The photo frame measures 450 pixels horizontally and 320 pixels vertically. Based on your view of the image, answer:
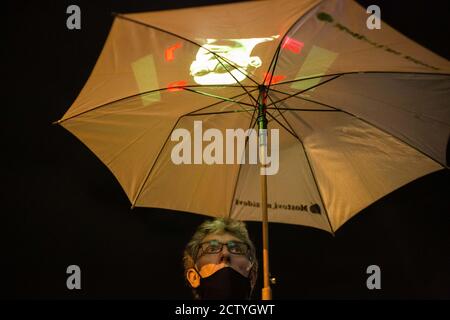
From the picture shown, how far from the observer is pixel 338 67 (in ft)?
7.91

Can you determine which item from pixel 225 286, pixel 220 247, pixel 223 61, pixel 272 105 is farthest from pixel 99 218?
pixel 223 61

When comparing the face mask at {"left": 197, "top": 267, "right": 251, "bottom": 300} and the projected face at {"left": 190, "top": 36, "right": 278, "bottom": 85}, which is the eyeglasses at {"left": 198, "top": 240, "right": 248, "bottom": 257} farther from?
the projected face at {"left": 190, "top": 36, "right": 278, "bottom": 85}

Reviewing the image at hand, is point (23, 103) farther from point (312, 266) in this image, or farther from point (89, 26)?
point (312, 266)

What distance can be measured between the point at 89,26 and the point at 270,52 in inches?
77.1

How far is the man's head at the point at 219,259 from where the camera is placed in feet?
9.29

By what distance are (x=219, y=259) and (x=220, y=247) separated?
0.08m

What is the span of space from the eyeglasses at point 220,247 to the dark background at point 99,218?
1.01 meters

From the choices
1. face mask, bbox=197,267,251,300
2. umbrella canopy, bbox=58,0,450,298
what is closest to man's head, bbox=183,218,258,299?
face mask, bbox=197,267,251,300

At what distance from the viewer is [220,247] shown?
9.62 feet

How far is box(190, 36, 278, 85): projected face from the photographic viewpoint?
7.99ft

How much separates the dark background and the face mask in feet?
3.68

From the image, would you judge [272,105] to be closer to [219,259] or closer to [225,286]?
[219,259]
